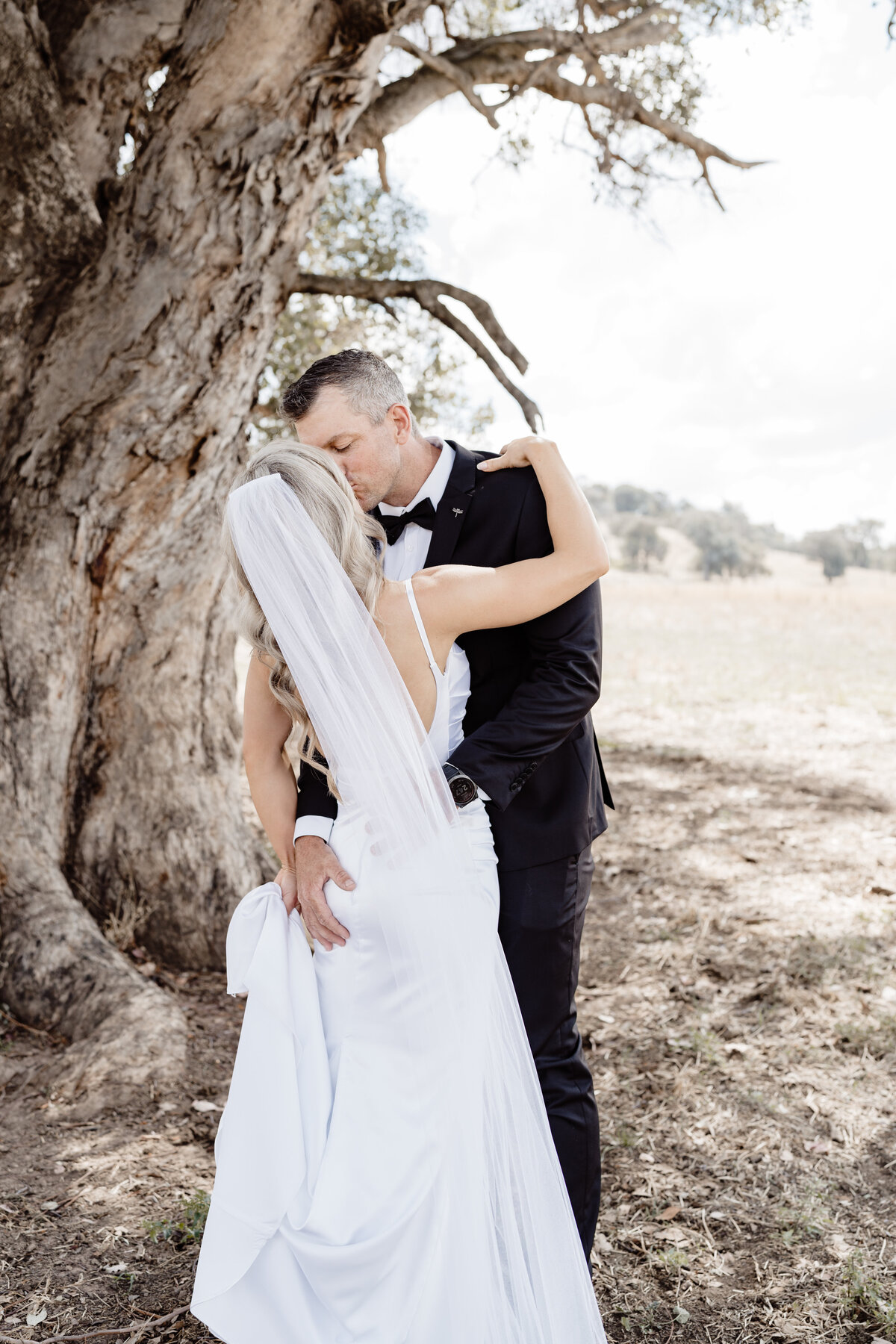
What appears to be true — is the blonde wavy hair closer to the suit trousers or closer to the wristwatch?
the wristwatch

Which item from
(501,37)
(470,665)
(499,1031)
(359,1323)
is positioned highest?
(501,37)

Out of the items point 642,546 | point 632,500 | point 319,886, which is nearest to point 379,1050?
point 319,886

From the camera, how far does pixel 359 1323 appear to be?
213cm

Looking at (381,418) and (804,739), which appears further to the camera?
(804,739)

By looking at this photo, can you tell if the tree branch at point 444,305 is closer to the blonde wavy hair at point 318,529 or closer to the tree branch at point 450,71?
the tree branch at point 450,71

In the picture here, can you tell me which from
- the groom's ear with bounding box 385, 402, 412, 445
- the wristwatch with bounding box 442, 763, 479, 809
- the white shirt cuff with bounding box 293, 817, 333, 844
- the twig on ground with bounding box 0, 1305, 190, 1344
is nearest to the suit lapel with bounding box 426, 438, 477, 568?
the groom's ear with bounding box 385, 402, 412, 445

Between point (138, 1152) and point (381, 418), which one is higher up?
point (381, 418)

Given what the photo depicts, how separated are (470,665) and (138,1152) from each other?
2.16 meters

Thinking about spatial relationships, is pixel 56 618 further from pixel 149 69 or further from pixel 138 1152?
pixel 149 69

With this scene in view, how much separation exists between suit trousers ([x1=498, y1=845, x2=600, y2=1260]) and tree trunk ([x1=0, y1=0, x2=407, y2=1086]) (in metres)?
2.08

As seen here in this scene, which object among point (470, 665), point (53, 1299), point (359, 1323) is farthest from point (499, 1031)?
point (53, 1299)

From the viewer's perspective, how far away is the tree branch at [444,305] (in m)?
5.72

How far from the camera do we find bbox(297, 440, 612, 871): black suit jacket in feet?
8.04

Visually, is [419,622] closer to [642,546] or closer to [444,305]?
[444,305]
